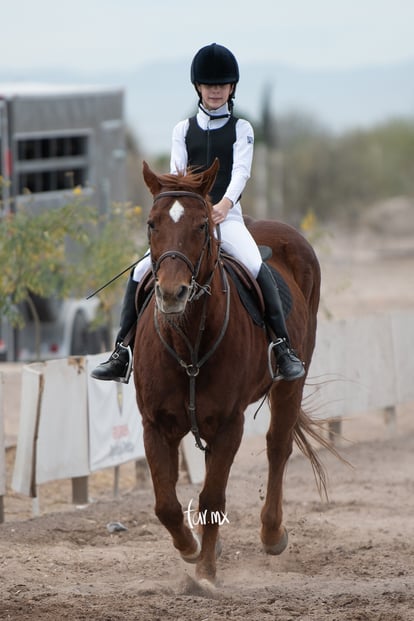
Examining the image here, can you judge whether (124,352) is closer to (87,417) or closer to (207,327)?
(207,327)

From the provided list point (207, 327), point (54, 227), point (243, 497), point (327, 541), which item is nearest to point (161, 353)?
point (207, 327)

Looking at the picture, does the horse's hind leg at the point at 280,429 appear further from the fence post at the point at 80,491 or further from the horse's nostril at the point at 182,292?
the horse's nostril at the point at 182,292

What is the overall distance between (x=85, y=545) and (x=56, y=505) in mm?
1911

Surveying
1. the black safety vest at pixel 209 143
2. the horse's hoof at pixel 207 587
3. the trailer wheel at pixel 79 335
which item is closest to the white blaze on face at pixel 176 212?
the black safety vest at pixel 209 143

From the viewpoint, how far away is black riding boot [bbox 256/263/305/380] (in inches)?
289

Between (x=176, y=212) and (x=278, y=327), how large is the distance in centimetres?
155

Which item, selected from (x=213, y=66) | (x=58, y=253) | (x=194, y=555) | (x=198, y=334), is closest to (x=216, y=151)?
(x=213, y=66)

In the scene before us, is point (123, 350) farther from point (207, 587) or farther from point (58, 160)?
point (58, 160)

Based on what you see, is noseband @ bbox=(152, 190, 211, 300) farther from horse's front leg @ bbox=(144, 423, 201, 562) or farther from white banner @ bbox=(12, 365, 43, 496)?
white banner @ bbox=(12, 365, 43, 496)

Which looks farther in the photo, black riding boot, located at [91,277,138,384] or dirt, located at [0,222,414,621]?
black riding boot, located at [91,277,138,384]

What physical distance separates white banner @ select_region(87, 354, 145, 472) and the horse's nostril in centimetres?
385

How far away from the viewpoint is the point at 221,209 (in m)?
6.76

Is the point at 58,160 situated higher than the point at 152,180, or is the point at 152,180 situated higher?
the point at 152,180

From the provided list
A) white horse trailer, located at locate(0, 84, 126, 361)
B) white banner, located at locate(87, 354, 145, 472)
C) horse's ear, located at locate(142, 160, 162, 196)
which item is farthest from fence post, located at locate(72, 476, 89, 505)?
white horse trailer, located at locate(0, 84, 126, 361)
